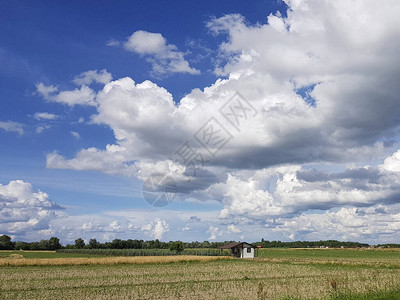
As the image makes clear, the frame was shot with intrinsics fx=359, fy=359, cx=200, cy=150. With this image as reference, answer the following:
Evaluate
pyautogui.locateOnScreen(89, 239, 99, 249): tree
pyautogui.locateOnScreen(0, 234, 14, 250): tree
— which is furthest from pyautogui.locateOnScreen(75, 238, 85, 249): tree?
pyautogui.locateOnScreen(0, 234, 14, 250): tree

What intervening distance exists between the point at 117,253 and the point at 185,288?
281 ft

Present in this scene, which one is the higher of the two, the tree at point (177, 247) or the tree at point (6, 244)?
the tree at point (177, 247)

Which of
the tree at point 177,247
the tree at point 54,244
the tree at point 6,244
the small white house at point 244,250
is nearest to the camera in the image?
the small white house at point 244,250

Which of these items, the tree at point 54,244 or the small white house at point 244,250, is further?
the tree at point 54,244

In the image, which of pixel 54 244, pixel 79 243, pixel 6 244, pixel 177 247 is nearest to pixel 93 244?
pixel 79 243

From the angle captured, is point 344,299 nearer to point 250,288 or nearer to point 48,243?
point 250,288

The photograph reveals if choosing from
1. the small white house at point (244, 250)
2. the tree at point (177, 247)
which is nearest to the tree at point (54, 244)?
the tree at point (177, 247)

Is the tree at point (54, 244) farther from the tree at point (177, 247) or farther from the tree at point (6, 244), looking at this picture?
the tree at point (177, 247)

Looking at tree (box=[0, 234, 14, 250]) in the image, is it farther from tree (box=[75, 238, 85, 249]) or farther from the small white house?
the small white house

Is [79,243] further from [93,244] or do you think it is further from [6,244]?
[6,244]

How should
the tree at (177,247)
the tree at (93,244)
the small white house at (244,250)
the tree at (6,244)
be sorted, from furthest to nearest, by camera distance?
the tree at (93,244), the tree at (6,244), the tree at (177,247), the small white house at (244,250)

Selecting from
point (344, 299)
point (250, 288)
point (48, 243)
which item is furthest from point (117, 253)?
point (344, 299)

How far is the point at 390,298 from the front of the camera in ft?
63.6

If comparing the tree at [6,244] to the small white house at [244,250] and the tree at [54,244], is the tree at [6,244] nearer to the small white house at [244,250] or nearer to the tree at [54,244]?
the tree at [54,244]
